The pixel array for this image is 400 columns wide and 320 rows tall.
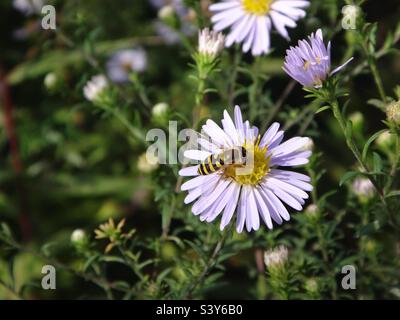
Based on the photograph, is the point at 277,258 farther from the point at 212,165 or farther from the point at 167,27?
the point at 167,27

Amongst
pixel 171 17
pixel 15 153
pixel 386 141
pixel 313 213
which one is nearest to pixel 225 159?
pixel 313 213

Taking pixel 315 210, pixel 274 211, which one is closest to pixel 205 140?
pixel 274 211

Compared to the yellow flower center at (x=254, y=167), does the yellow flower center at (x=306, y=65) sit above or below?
above

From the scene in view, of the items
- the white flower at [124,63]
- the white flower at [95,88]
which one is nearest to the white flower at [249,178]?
the white flower at [95,88]

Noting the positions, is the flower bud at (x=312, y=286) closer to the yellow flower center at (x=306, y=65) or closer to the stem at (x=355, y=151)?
the stem at (x=355, y=151)
